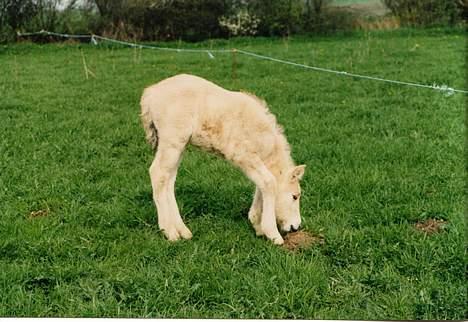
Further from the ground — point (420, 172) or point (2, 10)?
point (2, 10)

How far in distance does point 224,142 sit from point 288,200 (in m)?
0.59

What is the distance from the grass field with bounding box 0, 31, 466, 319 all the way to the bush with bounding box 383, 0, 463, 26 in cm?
292

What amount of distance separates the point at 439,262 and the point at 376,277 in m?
0.45

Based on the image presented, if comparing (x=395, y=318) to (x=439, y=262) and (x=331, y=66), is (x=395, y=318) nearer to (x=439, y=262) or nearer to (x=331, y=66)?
(x=439, y=262)

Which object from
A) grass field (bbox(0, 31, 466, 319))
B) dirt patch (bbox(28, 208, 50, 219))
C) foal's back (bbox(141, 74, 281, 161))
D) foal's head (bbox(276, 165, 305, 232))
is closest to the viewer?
grass field (bbox(0, 31, 466, 319))

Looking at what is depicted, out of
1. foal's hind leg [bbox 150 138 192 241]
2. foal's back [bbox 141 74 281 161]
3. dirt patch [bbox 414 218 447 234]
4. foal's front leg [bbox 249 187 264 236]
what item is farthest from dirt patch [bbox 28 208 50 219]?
dirt patch [bbox 414 218 447 234]

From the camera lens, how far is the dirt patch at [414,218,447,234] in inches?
179

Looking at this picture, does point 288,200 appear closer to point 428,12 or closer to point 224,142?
point 224,142

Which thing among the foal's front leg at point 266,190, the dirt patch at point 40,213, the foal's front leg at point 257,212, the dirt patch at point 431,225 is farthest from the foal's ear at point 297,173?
the dirt patch at point 40,213

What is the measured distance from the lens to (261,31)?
15883mm

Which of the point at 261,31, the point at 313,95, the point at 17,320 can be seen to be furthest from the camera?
the point at 261,31

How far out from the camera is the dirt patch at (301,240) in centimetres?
439

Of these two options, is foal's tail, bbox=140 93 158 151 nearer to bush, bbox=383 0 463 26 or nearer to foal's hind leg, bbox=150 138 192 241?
foal's hind leg, bbox=150 138 192 241

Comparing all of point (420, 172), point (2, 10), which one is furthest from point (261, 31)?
point (420, 172)
